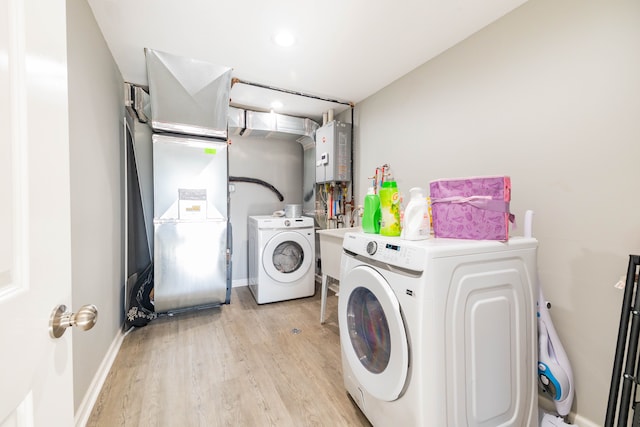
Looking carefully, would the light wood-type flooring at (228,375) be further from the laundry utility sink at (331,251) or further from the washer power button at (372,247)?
the washer power button at (372,247)

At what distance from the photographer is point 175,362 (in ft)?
6.15

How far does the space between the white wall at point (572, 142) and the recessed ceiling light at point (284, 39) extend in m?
1.21

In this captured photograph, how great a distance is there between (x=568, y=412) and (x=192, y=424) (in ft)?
6.27

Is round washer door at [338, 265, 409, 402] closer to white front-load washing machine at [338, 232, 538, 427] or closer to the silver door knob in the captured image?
white front-load washing machine at [338, 232, 538, 427]

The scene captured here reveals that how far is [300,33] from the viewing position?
1815 millimetres

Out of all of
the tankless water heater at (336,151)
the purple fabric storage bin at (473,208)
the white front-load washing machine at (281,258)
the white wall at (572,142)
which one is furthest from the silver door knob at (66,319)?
the tankless water heater at (336,151)

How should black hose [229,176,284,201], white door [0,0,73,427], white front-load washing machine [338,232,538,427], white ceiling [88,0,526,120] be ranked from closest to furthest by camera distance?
white door [0,0,73,427], white front-load washing machine [338,232,538,427], white ceiling [88,0,526,120], black hose [229,176,284,201]

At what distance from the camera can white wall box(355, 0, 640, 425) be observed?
120 cm

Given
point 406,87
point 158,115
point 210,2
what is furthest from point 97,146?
point 406,87

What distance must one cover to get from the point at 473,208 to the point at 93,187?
212cm

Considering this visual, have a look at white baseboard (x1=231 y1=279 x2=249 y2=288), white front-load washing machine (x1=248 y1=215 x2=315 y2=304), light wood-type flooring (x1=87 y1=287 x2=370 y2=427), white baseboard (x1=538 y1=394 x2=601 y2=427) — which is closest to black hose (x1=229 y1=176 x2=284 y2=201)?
white front-load washing machine (x1=248 y1=215 x2=315 y2=304)

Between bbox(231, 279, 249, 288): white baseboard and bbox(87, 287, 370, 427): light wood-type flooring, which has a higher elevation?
bbox(231, 279, 249, 288): white baseboard

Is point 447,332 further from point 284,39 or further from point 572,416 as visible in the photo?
point 284,39

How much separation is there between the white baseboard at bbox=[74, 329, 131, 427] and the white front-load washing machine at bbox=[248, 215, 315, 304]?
129 centimetres
